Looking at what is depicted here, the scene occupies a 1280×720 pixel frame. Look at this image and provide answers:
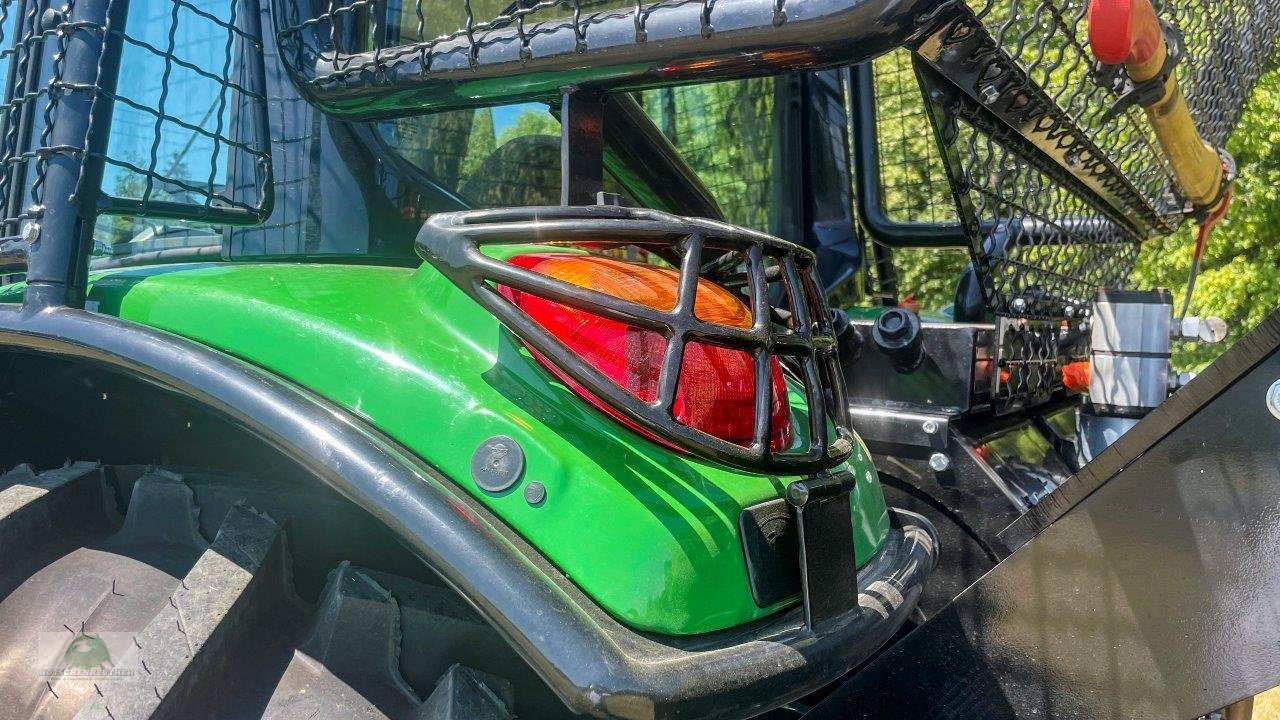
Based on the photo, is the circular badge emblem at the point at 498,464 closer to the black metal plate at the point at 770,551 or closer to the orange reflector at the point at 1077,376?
the black metal plate at the point at 770,551

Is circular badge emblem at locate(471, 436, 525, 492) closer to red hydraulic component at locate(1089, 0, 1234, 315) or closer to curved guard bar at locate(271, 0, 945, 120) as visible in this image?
curved guard bar at locate(271, 0, 945, 120)

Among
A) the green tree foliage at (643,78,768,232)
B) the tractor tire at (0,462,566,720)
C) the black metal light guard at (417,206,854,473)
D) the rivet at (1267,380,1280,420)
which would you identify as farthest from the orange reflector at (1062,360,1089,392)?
the tractor tire at (0,462,566,720)

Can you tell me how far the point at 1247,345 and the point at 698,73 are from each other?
2.47ft

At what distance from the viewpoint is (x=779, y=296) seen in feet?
7.25

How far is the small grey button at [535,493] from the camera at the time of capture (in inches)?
40.2

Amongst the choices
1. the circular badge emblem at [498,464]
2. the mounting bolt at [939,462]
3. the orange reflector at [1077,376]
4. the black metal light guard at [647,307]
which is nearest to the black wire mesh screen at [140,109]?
the black metal light guard at [647,307]

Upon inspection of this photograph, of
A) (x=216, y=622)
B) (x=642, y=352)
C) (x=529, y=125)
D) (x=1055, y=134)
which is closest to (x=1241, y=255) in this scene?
(x=1055, y=134)

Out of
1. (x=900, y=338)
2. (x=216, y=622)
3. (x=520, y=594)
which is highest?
(x=900, y=338)

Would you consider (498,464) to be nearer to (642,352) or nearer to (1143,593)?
(642,352)

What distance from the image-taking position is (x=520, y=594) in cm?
94

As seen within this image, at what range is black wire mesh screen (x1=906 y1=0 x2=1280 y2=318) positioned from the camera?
59.2 inches

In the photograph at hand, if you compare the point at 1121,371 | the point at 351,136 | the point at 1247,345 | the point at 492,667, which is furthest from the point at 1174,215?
the point at 492,667

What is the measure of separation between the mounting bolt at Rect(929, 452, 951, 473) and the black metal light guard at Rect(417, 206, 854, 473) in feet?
3.34

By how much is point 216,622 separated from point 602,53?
2.76 feet
